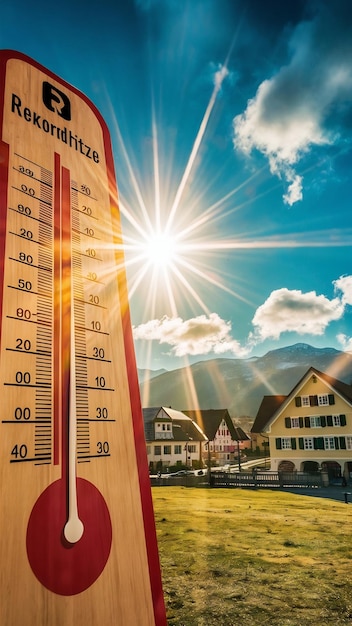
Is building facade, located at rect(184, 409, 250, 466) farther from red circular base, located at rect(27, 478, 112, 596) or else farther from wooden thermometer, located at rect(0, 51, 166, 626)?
red circular base, located at rect(27, 478, 112, 596)

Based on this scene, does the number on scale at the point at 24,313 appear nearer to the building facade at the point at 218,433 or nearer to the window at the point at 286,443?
the window at the point at 286,443

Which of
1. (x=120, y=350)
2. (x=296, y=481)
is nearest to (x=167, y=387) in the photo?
(x=296, y=481)

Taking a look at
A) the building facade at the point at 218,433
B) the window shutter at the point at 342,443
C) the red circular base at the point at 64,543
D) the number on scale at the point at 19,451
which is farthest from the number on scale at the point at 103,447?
the building facade at the point at 218,433

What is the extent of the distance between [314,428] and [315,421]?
1.07 feet

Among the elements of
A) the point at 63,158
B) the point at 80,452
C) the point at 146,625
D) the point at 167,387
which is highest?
the point at 167,387

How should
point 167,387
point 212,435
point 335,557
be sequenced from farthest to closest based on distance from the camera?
1. point 167,387
2. point 212,435
3. point 335,557

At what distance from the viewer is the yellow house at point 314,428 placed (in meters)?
17.2

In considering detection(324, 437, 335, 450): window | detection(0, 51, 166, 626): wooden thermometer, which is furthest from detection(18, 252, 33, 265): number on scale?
detection(324, 437, 335, 450): window

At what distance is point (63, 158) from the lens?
5.27 feet

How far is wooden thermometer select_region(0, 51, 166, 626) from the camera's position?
1062mm

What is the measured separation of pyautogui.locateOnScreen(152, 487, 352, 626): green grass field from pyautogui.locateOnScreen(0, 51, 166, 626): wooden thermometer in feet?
8.97

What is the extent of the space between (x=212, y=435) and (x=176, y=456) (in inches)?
145

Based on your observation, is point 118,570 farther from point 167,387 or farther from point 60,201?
point 167,387

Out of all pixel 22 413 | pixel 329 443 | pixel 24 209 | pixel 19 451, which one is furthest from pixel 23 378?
pixel 329 443
